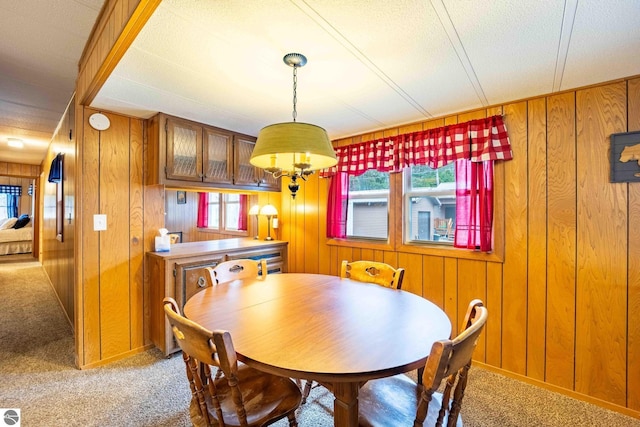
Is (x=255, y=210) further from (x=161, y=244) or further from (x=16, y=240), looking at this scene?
(x=16, y=240)

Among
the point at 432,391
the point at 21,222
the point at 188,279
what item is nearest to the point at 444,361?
the point at 432,391

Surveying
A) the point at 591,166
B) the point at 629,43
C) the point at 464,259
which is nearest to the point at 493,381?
the point at 464,259

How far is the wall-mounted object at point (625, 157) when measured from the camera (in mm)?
1784

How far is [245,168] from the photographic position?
315 centimetres

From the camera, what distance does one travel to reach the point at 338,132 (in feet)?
10.1

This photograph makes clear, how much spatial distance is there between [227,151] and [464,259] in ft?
8.24

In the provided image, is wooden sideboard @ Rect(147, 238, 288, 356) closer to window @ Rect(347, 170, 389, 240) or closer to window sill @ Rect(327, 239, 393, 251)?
window sill @ Rect(327, 239, 393, 251)

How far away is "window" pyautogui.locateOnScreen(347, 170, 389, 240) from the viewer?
2.99 m

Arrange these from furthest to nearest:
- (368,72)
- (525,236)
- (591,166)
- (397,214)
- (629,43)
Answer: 1. (397,214)
2. (525,236)
3. (591,166)
4. (368,72)
5. (629,43)

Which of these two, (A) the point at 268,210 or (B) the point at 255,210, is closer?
(A) the point at 268,210

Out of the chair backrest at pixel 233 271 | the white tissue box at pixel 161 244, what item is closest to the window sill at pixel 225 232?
the white tissue box at pixel 161 244

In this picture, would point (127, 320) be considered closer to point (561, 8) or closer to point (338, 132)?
point (338, 132)

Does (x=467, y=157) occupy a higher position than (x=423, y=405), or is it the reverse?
(x=467, y=157)

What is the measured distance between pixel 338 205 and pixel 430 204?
96 cm
